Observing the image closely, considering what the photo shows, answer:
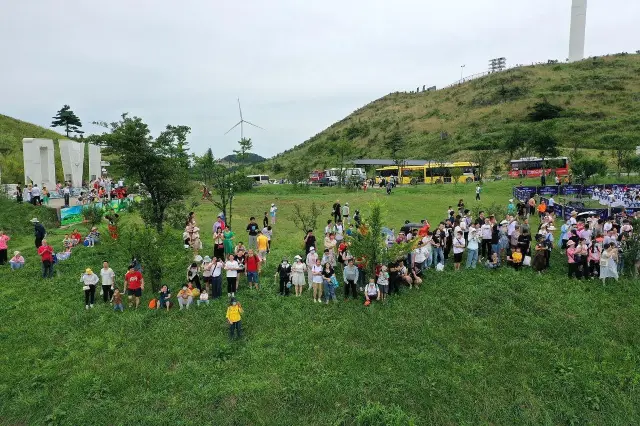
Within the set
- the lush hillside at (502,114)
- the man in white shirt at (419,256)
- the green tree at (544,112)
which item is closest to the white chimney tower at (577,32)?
the lush hillside at (502,114)

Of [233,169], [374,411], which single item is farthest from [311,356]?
[233,169]

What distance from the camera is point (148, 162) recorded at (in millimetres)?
17469

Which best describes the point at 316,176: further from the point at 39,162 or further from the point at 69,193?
the point at 39,162

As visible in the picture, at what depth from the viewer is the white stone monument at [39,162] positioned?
23719 millimetres

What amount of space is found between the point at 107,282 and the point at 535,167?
36.4 m

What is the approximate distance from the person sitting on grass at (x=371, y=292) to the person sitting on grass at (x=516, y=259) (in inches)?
185

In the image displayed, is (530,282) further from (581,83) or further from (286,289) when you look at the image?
(581,83)

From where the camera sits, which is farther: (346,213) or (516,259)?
(346,213)

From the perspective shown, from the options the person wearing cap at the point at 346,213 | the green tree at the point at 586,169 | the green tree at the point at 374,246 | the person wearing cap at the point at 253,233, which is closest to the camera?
the green tree at the point at 374,246

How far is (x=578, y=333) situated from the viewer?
10.8 meters

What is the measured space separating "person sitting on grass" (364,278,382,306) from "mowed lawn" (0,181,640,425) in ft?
0.89

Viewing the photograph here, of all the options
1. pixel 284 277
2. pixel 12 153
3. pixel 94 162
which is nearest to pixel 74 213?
pixel 94 162

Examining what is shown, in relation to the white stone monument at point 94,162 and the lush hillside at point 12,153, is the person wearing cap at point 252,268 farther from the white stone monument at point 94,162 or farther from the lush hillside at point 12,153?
the lush hillside at point 12,153

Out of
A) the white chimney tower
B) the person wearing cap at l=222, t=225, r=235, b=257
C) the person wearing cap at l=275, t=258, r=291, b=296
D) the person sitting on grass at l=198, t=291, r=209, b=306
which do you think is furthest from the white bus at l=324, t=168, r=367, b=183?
the white chimney tower
